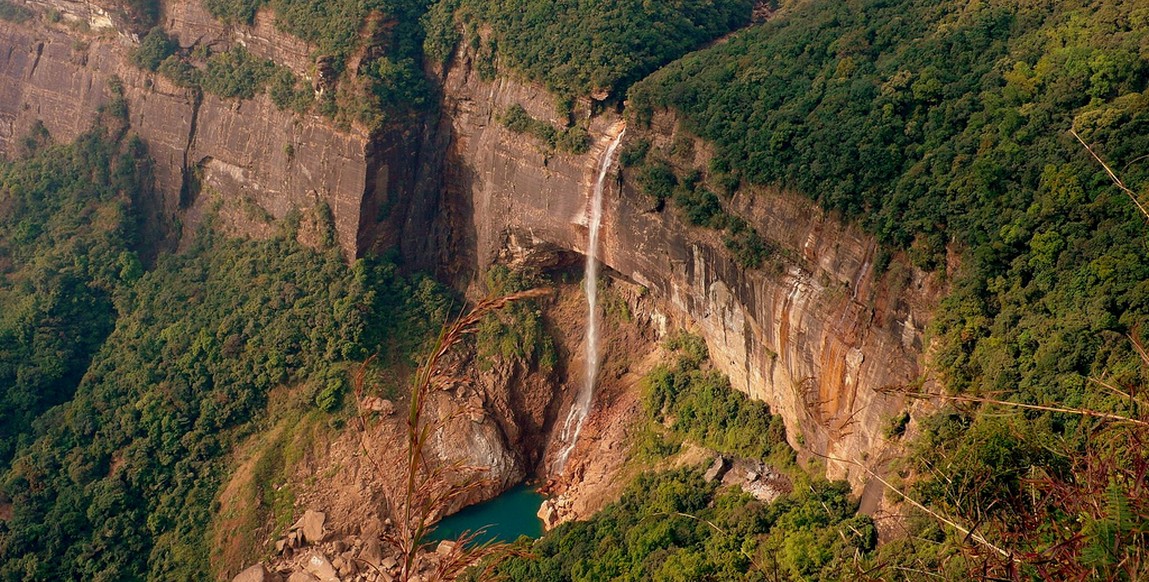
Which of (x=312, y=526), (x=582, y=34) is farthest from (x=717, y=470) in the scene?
(x=582, y=34)

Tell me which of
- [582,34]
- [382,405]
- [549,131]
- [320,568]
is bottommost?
[320,568]

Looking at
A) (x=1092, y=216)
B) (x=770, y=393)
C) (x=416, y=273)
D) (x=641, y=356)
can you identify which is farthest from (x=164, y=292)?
(x=1092, y=216)

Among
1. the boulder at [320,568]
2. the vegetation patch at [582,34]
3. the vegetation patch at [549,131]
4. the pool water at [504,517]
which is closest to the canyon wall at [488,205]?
the vegetation patch at [549,131]

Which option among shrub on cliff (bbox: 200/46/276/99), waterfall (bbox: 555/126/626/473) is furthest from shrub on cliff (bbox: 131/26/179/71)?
waterfall (bbox: 555/126/626/473)

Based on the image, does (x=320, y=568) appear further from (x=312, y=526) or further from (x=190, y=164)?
(x=190, y=164)

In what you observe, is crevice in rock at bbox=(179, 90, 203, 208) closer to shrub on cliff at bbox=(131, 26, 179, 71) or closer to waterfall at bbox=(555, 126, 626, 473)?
shrub on cliff at bbox=(131, 26, 179, 71)

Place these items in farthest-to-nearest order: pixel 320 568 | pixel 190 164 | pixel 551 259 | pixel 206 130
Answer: pixel 190 164 → pixel 206 130 → pixel 551 259 → pixel 320 568

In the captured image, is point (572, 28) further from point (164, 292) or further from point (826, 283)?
point (164, 292)

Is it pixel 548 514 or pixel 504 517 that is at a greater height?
pixel 548 514
